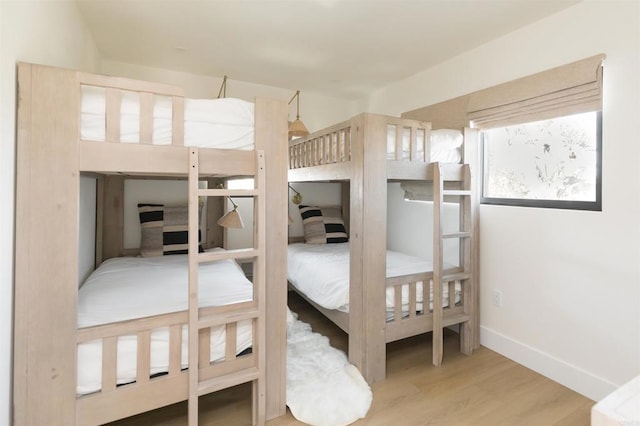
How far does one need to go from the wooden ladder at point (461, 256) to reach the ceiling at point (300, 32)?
42.5 inches

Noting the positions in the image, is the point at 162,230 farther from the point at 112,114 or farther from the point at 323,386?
the point at 323,386

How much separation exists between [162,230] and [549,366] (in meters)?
3.49

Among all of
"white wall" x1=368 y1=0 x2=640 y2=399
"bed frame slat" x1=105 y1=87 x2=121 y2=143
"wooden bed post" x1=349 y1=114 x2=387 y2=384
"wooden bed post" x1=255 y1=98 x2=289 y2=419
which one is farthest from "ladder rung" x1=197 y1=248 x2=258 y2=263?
"white wall" x1=368 y1=0 x2=640 y2=399

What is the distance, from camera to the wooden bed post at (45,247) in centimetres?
130

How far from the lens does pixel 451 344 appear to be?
276 centimetres

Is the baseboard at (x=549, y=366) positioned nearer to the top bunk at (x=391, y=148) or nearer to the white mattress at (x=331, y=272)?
the white mattress at (x=331, y=272)

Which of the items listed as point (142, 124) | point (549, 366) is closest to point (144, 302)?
point (142, 124)

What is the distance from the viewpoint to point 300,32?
8.37 feet

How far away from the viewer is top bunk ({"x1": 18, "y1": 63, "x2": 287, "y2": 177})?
1.35 meters

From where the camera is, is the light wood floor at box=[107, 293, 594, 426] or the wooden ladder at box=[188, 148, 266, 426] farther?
the light wood floor at box=[107, 293, 594, 426]

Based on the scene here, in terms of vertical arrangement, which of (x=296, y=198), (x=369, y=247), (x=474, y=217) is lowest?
(x=369, y=247)

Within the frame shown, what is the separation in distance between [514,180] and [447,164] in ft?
1.99

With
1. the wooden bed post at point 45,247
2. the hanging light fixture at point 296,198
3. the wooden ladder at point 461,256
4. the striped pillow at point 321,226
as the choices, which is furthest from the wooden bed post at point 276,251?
the hanging light fixture at point 296,198

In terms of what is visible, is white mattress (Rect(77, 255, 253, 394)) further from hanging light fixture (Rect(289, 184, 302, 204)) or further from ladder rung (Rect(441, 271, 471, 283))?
hanging light fixture (Rect(289, 184, 302, 204))
